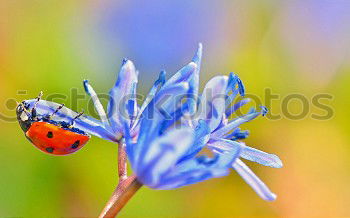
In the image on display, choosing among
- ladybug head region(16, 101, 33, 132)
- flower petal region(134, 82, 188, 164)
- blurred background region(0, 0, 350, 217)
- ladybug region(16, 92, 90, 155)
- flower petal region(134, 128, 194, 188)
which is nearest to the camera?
flower petal region(134, 128, 194, 188)

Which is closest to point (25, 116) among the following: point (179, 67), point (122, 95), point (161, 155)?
→ point (122, 95)

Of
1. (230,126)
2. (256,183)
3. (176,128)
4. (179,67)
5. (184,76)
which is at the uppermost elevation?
(184,76)

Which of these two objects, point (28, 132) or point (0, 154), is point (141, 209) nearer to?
point (0, 154)

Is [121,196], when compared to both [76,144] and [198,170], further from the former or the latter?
[76,144]

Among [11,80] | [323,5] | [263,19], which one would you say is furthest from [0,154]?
[323,5]

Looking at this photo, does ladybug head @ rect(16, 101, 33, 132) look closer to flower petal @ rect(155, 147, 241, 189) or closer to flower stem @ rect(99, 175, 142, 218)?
flower stem @ rect(99, 175, 142, 218)

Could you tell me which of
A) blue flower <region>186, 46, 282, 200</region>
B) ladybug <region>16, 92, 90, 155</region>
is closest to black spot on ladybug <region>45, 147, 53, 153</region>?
ladybug <region>16, 92, 90, 155</region>
